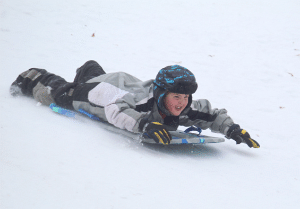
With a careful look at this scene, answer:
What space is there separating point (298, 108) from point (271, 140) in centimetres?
118

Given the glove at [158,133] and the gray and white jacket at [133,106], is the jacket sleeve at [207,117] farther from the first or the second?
the glove at [158,133]

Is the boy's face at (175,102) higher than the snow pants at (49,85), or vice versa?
the boy's face at (175,102)

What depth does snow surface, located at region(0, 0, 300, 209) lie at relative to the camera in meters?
1.65

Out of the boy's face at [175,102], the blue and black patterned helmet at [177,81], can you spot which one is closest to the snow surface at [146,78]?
the boy's face at [175,102]

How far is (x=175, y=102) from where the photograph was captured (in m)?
2.57

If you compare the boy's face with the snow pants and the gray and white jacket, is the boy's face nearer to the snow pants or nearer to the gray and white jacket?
the gray and white jacket

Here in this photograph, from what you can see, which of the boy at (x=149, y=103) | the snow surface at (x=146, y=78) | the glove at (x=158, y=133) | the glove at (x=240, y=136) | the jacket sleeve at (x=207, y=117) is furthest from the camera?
the jacket sleeve at (x=207, y=117)

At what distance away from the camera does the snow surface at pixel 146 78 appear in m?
1.65

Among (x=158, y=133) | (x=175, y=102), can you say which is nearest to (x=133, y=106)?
(x=175, y=102)

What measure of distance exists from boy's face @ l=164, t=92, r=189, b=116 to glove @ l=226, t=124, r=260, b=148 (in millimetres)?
471

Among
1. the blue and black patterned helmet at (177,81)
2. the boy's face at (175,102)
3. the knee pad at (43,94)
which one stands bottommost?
the knee pad at (43,94)

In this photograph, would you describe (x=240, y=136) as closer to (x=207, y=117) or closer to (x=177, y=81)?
(x=207, y=117)

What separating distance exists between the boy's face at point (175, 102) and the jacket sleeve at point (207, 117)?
0.21 metres

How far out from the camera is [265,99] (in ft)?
14.4
